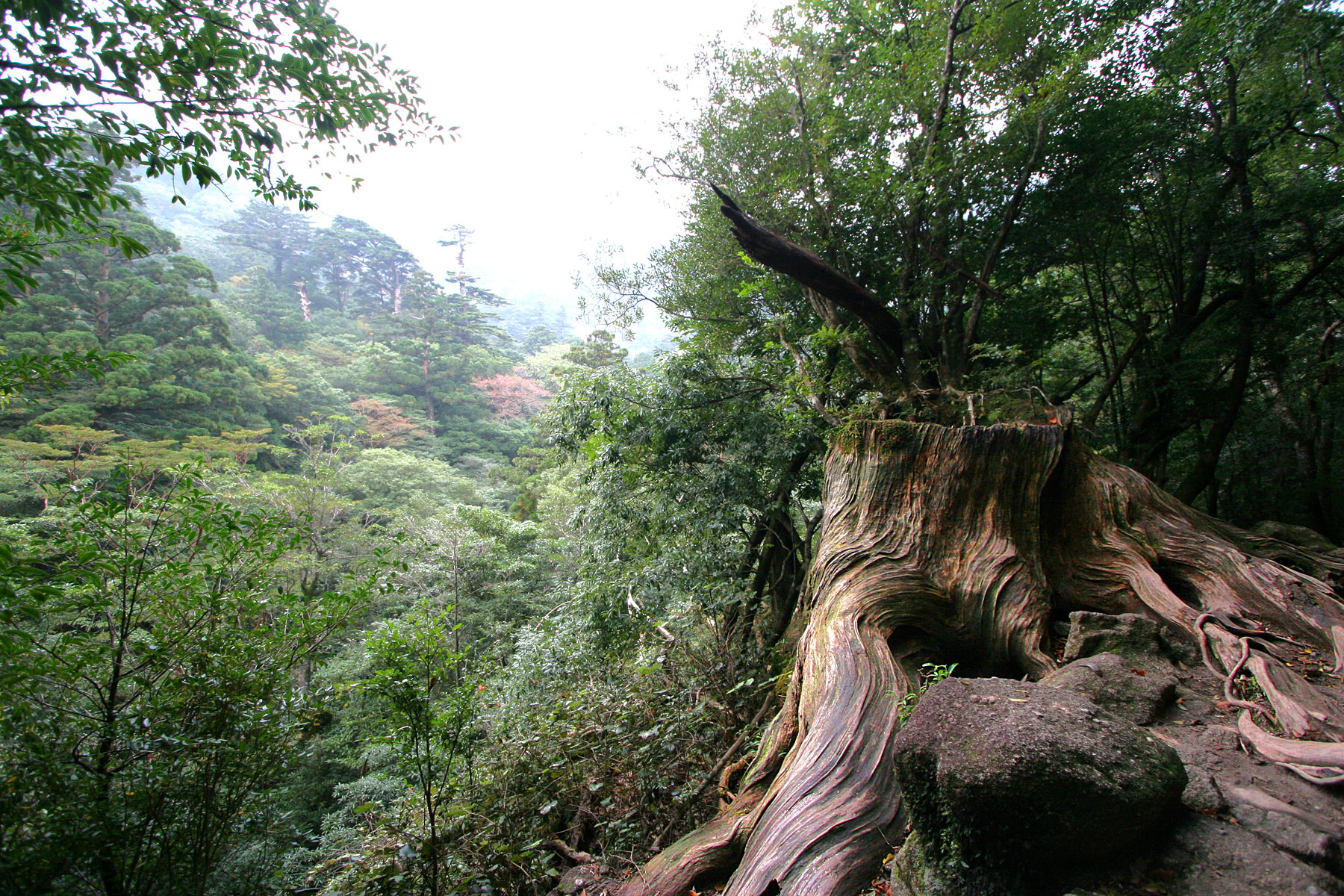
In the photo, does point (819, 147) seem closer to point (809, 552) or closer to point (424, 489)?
point (809, 552)

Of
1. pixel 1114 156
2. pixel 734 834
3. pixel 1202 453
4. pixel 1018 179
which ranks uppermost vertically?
pixel 1114 156

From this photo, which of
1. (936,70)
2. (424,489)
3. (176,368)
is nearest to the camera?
(936,70)

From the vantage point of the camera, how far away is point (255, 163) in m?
2.68

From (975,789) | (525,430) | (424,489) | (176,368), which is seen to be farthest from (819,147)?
(525,430)

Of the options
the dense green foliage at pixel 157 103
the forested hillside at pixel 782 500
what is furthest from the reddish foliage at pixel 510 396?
the dense green foliage at pixel 157 103

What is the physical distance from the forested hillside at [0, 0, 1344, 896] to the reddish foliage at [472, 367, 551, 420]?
15.4 metres

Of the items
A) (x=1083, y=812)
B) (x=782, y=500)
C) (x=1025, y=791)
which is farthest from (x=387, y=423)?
(x=1083, y=812)

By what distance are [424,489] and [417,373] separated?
10664 mm

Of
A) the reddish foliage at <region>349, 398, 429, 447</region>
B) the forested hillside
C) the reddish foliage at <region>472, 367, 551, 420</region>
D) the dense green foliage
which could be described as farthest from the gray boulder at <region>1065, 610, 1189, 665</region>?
the reddish foliage at <region>472, 367, 551, 420</region>

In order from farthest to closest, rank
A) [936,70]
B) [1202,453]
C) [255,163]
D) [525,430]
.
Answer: [525,430], [1202,453], [936,70], [255,163]

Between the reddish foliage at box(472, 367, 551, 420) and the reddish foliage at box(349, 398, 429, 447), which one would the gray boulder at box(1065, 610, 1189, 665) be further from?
the reddish foliage at box(472, 367, 551, 420)

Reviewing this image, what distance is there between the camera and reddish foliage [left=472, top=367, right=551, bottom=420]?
2633 cm

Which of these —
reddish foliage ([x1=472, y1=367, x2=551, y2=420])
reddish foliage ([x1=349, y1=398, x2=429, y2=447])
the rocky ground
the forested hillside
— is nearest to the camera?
the rocky ground

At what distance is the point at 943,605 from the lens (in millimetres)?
3162
